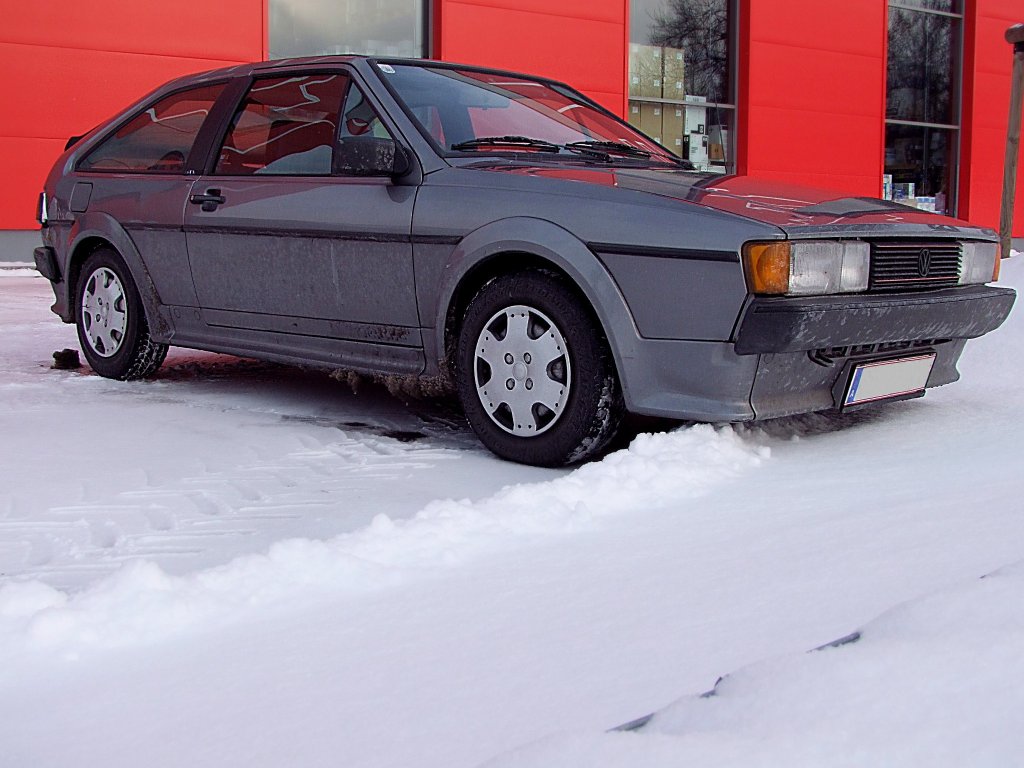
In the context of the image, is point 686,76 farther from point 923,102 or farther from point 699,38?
point 923,102

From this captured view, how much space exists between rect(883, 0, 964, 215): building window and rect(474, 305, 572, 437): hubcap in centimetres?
1520

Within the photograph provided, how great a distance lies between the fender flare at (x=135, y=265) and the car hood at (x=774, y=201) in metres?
2.00

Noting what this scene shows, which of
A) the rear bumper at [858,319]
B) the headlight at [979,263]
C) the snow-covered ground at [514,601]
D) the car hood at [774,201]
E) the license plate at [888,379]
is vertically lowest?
the snow-covered ground at [514,601]

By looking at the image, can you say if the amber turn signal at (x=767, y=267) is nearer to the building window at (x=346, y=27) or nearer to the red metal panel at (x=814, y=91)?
the building window at (x=346, y=27)

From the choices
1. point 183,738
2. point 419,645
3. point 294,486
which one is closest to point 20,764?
point 183,738

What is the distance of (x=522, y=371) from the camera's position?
4.01 meters

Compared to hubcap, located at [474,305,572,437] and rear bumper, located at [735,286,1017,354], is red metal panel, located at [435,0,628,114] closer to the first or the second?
hubcap, located at [474,305,572,437]

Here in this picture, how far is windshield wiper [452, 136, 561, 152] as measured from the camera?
4480 millimetres

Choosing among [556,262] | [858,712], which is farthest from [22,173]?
[858,712]

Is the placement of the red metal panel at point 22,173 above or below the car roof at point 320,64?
below

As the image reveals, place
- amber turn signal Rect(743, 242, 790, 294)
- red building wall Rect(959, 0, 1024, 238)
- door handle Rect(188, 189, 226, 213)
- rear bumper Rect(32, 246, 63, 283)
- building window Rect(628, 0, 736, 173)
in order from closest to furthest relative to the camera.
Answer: amber turn signal Rect(743, 242, 790, 294)
door handle Rect(188, 189, 226, 213)
rear bumper Rect(32, 246, 63, 283)
building window Rect(628, 0, 736, 173)
red building wall Rect(959, 0, 1024, 238)

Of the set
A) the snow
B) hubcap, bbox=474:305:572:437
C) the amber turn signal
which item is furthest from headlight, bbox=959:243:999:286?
the snow

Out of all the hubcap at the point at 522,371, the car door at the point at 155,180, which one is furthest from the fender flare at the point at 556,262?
the car door at the point at 155,180

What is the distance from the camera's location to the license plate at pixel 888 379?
12.7 feet
